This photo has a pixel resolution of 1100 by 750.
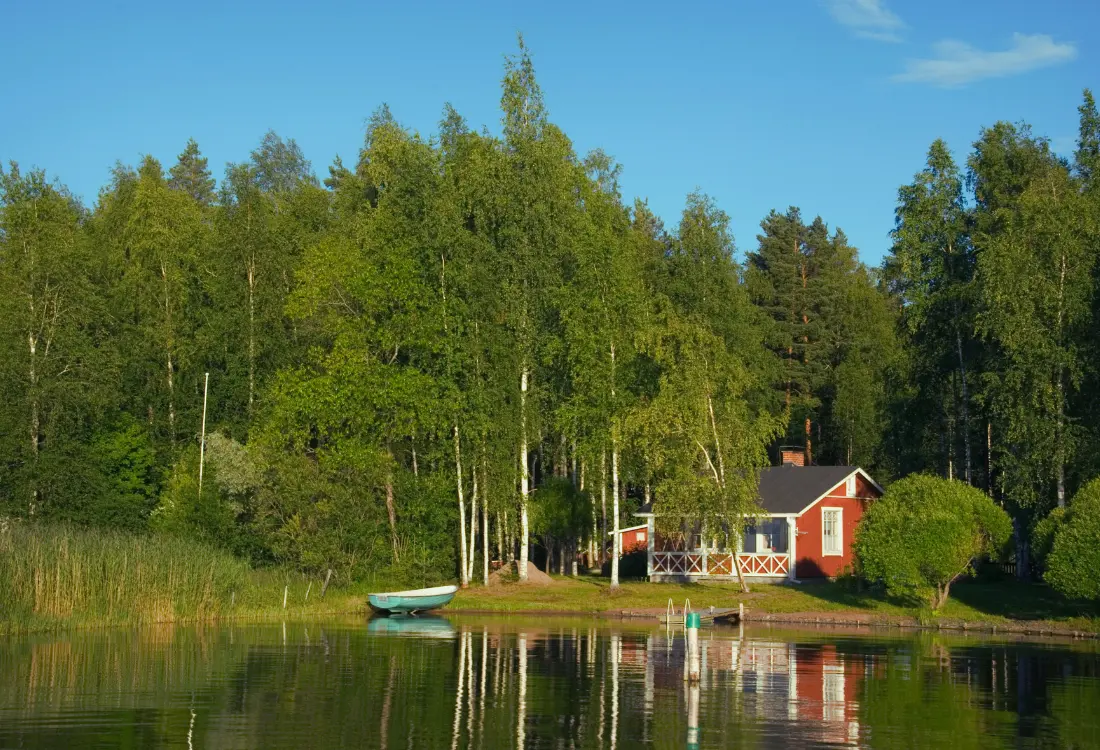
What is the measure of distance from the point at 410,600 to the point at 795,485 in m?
19.0

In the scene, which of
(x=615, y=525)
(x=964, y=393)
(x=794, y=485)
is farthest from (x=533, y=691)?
(x=964, y=393)

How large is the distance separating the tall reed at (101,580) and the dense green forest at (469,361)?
→ 908 centimetres

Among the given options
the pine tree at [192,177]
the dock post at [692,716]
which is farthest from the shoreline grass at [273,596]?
the pine tree at [192,177]

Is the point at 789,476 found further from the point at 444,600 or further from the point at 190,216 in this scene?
the point at 190,216

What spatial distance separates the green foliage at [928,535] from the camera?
4428 centimetres

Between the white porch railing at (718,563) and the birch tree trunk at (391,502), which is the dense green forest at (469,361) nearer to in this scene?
the birch tree trunk at (391,502)

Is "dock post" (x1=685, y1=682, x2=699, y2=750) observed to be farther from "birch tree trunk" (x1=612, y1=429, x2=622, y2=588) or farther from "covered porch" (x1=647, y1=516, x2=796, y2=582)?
"covered porch" (x1=647, y1=516, x2=796, y2=582)

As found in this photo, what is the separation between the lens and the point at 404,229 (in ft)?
185

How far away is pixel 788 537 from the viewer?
5575cm

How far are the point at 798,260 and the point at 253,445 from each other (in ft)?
157

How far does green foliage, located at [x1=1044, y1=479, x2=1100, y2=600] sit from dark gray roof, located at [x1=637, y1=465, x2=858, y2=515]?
15.2 m

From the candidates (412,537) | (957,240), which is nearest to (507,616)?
(412,537)

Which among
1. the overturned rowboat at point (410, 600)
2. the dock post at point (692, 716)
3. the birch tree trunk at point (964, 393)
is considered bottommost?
the dock post at point (692, 716)

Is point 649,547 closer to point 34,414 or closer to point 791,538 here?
point 791,538
